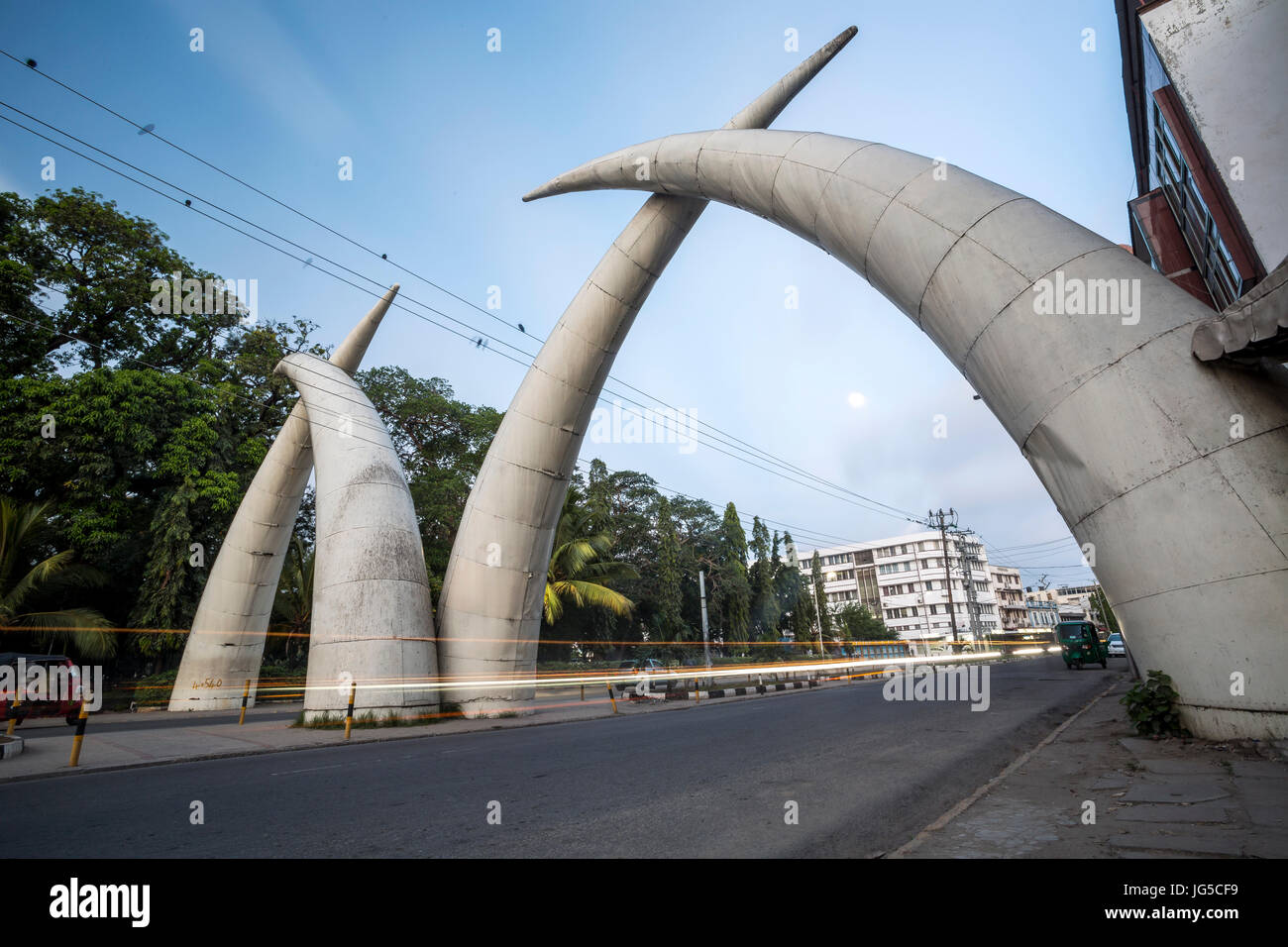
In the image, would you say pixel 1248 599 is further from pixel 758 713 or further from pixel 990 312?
pixel 758 713

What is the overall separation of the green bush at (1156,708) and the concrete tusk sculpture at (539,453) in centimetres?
1264

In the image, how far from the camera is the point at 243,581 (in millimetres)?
19047

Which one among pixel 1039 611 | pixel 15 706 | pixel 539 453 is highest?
pixel 539 453

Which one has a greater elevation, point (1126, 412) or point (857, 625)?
point (1126, 412)

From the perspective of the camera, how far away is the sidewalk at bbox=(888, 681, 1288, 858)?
343cm

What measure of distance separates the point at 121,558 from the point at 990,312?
92.0 ft

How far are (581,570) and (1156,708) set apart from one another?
26.3 meters

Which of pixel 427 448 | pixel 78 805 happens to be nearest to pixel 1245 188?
pixel 78 805

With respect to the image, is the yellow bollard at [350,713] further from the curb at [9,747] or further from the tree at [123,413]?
the tree at [123,413]

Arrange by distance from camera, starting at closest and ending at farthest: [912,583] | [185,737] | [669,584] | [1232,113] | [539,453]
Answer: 1. [1232,113]
2. [185,737]
3. [539,453]
4. [669,584]
5. [912,583]

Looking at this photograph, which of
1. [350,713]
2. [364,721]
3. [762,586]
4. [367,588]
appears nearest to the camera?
[350,713]

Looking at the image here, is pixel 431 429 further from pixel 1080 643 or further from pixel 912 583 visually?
pixel 912 583

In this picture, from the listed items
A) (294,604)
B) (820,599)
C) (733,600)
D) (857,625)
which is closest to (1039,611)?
(857,625)

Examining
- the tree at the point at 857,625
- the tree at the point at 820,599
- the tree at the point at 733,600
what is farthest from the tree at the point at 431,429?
the tree at the point at 857,625
